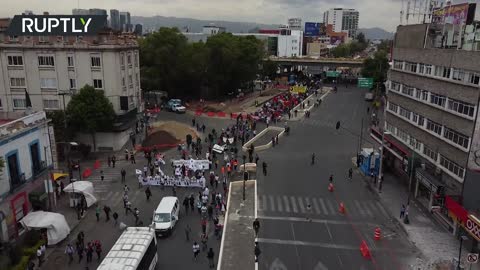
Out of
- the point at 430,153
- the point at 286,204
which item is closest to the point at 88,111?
the point at 286,204

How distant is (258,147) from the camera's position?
161 feet

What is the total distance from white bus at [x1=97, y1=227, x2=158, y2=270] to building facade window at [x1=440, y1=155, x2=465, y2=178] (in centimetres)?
2098

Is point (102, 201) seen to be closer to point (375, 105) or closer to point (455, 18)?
point (455, 18)

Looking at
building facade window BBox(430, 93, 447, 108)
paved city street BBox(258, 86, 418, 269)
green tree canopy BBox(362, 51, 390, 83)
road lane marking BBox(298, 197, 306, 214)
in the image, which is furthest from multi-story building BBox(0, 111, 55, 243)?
green tree canopy BBox(362, 51, 390, 83)

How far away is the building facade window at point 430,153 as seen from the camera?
32.0 metres

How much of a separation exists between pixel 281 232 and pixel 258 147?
2078 cm

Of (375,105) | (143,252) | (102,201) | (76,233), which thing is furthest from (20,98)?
(375,105)

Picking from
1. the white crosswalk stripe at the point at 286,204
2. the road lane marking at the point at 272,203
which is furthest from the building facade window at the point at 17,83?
the white crosswalk stripe at the point at 286,204

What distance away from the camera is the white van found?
91.1 ft

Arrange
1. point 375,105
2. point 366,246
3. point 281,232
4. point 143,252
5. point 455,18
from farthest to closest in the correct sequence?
point 375,105 < point 455,18 < point 281,232 < point 366,246 < point 143,252

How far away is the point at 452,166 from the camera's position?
96.2 feet

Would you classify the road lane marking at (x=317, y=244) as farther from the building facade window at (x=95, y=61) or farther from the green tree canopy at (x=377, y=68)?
the green tree canopy at (x=377, y=68)

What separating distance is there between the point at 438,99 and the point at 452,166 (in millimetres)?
5771

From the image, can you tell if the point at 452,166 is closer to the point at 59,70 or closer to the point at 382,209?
the point at 382,209
